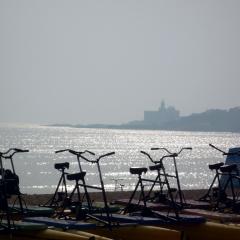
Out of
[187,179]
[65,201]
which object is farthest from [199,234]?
[187,179]

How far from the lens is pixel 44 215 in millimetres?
13305

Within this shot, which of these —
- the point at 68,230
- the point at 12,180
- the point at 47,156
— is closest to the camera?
the point at 68,230

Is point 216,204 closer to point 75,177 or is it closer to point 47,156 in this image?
point 75,177

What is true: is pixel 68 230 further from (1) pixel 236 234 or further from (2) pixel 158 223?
(1) pixel 236 234

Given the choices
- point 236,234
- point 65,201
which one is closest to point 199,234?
point 236,234

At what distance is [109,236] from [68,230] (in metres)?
0.89

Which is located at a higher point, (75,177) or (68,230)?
(75,177)

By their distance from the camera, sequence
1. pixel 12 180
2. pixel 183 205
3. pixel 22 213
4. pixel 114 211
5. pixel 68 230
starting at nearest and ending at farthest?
1. pixel 68 230
2. pixel 12 180
3. pixel 22 213
4. pixel 114 211
5. pixel 183 205

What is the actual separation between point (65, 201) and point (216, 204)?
383 centimetres

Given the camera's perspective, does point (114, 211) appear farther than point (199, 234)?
Yes

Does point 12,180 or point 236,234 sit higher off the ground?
point 12,180

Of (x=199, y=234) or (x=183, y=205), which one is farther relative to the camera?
(x=183, y=205)

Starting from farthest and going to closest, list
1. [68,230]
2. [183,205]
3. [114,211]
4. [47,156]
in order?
1. [47,156]
2. [183,205]
3. [114,211]
4. [68,230]

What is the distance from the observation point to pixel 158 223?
42.0 ft
